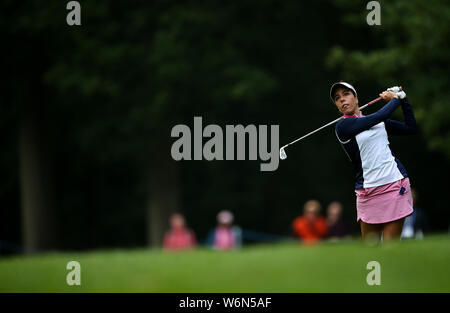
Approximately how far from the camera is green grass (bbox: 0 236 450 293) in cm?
705

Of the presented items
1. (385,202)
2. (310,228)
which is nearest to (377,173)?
(385,202)

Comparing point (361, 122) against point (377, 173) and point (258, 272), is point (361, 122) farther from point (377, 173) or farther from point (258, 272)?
point (258, 272)

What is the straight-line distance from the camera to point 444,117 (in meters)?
14.8

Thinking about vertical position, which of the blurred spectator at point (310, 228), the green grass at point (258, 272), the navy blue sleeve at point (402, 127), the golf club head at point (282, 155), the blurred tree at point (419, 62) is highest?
the blurred tree at point (419, 62)

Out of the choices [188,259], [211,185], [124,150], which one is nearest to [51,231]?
[124,150]

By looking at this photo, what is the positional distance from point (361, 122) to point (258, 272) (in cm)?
557

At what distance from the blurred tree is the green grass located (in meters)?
4.57

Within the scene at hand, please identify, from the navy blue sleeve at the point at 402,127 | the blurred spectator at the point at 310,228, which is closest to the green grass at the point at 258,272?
the blurred spectator at the point at 310,228

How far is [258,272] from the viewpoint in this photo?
8.62 metres

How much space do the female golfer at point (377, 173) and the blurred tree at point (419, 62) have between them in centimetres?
933

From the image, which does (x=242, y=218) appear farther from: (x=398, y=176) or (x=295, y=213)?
(x=398, y=176)

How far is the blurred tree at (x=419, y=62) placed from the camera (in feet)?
44.9

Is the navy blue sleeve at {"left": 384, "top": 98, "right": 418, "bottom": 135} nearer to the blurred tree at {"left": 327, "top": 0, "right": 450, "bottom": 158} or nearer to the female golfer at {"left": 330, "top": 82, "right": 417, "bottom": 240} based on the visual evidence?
the female golfer at {"left": 330, "top": 82, "right": 417, "bottom": 240}

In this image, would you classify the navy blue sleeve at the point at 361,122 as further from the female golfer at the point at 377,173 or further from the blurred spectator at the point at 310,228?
the blurred spectator at the point at 310,228
